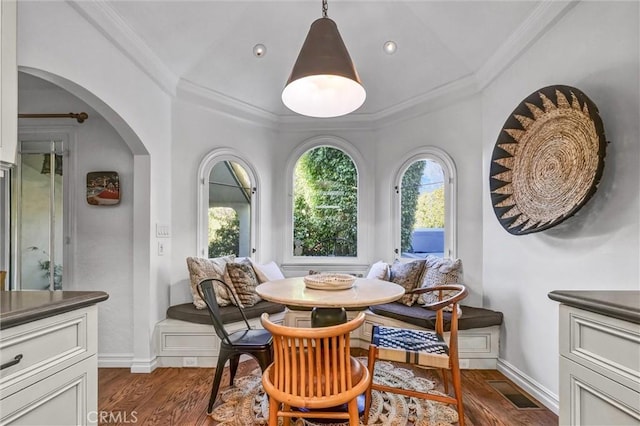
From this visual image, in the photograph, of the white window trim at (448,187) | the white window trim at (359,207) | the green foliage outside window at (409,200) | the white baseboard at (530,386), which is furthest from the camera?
the white window trim at (359,207)

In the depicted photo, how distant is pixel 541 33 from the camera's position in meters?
2.26

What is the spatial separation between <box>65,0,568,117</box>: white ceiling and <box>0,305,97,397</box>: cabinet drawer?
1.95 meters

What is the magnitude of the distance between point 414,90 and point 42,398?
12.2 ft

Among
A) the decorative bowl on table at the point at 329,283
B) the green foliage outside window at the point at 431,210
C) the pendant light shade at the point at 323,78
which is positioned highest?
the pendant light shade at the point at 323,78

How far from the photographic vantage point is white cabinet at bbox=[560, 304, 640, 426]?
0.97m

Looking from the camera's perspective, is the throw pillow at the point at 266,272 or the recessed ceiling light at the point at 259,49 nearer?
the recessed ceiling light at the point at 259,49

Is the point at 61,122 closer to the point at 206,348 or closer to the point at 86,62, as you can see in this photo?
the point at 86,62

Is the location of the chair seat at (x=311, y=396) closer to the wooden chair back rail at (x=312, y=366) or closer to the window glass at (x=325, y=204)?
the wooden chair back rail at (x=312, y=366)

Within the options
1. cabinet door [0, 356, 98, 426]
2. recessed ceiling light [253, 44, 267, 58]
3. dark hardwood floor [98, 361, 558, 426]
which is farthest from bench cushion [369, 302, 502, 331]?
recessed ceiling light [253, 44, 267, 58]

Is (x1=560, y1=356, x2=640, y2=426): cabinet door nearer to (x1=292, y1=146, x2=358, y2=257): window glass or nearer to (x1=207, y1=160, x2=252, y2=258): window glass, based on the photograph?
(x1=292, y1=146, x2=358, y2=257): window glass

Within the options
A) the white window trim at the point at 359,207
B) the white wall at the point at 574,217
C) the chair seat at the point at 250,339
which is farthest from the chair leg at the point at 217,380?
the white wall at the point at 574,217

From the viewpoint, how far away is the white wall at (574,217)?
1659mm

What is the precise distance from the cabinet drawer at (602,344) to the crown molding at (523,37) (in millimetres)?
1983

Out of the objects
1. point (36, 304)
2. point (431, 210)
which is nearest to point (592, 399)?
point (36, 304)
